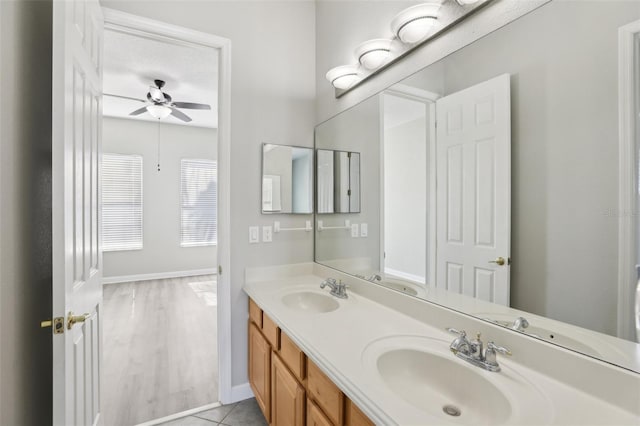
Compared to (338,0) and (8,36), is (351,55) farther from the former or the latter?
(8,36)

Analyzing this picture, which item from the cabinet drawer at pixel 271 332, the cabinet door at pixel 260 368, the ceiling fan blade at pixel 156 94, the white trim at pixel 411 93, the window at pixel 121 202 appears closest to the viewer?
the white trim at pixel 411 93

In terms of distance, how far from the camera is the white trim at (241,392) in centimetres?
201

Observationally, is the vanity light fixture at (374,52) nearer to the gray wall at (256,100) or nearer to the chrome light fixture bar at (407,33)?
the chrome light fixture bar at (407,33)

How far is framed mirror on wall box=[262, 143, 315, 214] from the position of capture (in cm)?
215

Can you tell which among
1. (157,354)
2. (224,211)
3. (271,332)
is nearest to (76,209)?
(224,211)

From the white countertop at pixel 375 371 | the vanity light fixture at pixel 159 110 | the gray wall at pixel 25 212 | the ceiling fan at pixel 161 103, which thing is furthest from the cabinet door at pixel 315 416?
the vanity light fixture at pixel 159 110

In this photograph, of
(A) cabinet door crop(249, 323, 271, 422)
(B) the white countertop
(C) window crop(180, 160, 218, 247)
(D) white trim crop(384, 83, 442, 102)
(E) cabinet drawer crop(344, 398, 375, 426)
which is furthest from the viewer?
(C) window crop(180, 160, 218, 247)

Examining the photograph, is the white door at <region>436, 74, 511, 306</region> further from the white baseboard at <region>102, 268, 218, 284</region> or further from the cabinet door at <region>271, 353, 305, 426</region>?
the white baseboard at <region>102, 268, 218, 284</region>

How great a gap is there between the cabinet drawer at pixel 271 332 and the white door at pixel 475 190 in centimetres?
83

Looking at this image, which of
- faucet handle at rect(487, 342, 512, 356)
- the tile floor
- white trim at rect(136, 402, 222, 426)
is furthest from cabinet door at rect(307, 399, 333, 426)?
white trim at rect(136, 402, 222, 426)

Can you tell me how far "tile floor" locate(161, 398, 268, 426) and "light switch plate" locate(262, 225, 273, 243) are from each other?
110 cm

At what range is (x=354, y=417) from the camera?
0.91 metres

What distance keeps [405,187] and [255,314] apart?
3.98ft

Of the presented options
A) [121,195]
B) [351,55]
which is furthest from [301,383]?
[121,195]
